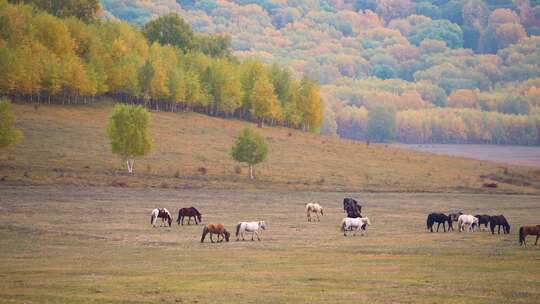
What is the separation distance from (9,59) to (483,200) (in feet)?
196

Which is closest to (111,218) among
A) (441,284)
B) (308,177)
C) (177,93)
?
(441,284)

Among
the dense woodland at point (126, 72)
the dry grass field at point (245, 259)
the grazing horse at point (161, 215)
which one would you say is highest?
the dense woodland at point (126, 72)

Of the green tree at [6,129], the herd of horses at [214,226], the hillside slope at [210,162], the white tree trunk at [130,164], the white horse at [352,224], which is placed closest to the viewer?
the herd of horses at [214,226]

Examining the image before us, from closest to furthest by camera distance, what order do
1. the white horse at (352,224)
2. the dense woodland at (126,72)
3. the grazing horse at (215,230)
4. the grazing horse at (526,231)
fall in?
the grazing horse at (526,231) < the grazing horse at (215,230) < the white horse at (352,224) < the dense woodland at (126,72)

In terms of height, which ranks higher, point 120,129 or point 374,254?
point 120,129

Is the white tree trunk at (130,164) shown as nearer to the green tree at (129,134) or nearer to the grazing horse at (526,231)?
the green tree at (129,134)

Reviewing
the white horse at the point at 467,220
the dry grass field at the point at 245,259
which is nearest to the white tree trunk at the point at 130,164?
the dry grass field at the point at 245,259

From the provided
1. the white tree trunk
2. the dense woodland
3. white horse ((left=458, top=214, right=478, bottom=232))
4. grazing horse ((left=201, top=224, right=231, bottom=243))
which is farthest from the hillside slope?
grazing horse ((left=201, top=224, right=231, bottom=243))

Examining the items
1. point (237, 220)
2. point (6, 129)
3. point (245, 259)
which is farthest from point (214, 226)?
point (6, 129)

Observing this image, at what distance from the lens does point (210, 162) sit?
110875 millimetres

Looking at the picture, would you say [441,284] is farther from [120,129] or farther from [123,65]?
[123,65]

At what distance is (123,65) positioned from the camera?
14350 cm

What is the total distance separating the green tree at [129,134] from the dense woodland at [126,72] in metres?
24.3

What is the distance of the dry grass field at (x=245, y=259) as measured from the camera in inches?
1364
